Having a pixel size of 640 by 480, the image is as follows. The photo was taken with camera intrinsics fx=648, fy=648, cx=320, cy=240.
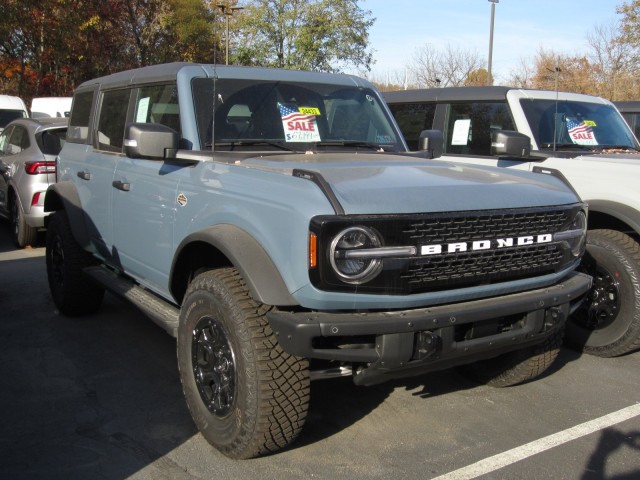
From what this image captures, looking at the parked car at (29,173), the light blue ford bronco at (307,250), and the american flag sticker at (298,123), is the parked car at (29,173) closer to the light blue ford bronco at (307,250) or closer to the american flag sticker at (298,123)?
the light blue ford bronco at (307,250)

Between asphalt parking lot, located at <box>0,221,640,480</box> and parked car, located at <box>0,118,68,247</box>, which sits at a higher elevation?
parked car, located at <box>0,118,68,247</box>

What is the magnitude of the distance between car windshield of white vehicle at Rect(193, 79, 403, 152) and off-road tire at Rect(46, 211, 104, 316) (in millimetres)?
2020

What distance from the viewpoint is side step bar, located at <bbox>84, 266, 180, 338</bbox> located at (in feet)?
12.7

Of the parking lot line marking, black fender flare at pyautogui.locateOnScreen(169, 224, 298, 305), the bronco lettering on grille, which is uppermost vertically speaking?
the bronco lettering on grille

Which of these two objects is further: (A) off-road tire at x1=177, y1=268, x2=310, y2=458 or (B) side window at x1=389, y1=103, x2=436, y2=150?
(B) side window at x1=389, y1=103, x2=436, y2=150

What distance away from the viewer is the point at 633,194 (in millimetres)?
4637

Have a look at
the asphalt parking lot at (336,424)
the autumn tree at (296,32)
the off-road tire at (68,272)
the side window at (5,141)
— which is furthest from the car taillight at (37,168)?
the autumn tree at (296,32)

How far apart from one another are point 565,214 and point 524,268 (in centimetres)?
42

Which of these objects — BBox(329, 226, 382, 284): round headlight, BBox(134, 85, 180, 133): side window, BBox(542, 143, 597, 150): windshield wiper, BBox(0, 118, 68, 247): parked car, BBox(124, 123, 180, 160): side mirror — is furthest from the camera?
BBox(0, 118, 68, 247): parked car

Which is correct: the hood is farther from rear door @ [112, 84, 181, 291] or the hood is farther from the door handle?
the door handle

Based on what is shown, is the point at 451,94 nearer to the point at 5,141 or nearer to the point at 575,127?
the point at 575,127

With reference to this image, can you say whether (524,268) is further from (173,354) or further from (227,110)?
(173,354)

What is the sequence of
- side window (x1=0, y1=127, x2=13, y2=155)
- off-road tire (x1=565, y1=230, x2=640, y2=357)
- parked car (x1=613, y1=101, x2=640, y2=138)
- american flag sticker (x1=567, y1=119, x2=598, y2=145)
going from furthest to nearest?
parked car (x1=613, y1=101, x2=640, y2=138), side window (x1=0, y1=127, x2=13, y2=155), american flag sticker (x1=567, y1=119, x2=598, y2=145), off-road tire (x1=565, y1=230, x2=640, y2=357)

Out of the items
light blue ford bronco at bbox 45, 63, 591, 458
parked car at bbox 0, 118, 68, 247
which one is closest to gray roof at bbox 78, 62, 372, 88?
light blue ford bronco at bbox 45, 63, 591, 458
